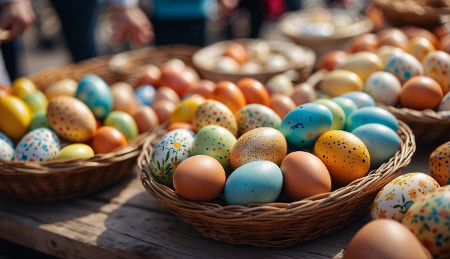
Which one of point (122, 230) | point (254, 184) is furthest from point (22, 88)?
point (254, 184)

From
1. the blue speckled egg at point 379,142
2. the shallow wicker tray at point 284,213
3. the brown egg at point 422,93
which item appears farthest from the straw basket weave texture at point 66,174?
the brown egg at point 422,93

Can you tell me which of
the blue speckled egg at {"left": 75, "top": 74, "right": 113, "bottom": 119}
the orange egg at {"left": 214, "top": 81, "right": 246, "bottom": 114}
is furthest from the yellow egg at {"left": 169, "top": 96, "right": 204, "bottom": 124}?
the blue speckled egg at {"left": 75, "top": 74, "right": 113, "bottom": 119}

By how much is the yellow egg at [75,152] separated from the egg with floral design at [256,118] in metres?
0.55

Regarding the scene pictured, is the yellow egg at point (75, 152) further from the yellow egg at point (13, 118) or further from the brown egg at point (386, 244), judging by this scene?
the brown egg at point (386, 244)

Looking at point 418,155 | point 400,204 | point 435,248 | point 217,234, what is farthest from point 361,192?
point 418,155

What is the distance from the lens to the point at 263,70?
2197 mm

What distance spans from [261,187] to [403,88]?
809mm

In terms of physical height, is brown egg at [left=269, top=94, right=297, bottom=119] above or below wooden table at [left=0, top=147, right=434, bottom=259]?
above

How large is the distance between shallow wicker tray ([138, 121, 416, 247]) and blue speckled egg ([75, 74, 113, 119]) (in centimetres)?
59

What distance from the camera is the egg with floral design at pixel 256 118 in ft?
4.44

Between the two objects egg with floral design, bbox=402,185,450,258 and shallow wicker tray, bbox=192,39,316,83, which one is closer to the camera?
egg with floral design, bbox=402,185,450,258

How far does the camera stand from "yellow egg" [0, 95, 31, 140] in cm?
156

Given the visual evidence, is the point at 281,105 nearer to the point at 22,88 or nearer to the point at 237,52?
the point at 237,52

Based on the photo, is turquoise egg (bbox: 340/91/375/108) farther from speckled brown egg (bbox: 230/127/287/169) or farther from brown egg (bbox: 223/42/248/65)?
brown egg (bbox: 223/42/248/65)
